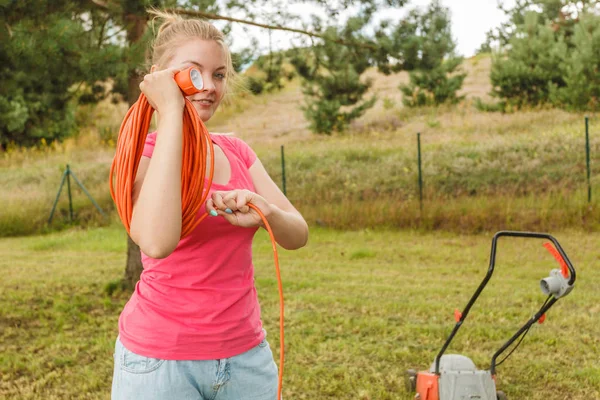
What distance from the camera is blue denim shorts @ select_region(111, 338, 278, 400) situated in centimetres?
159

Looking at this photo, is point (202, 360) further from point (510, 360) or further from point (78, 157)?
point (78, 157)

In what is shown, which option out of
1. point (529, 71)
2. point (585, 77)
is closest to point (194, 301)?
point (585, 77)

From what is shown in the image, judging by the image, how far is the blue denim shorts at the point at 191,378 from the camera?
5.20 ft

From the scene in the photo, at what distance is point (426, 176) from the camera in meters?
11.6

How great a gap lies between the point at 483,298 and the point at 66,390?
3.55m

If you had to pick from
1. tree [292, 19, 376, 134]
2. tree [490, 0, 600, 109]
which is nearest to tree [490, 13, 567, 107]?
tree [490, 0, 600, 109]

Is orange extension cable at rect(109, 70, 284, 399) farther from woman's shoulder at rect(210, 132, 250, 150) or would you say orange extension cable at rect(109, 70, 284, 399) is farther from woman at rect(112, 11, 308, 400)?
woman's shoulder at rect(210, 132, 250, 150)

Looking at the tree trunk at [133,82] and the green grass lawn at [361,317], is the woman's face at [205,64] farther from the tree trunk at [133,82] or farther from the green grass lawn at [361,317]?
the tree trunk at [133,82]

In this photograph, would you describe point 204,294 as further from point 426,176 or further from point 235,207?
point 426,176

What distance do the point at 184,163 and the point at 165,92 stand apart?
17 cm

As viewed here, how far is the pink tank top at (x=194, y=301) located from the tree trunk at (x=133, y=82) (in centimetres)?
407

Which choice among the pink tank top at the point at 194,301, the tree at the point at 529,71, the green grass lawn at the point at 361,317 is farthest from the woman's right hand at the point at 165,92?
the tree at the point at 529,71

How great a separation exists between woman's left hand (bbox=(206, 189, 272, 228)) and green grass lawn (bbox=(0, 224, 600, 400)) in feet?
8.32

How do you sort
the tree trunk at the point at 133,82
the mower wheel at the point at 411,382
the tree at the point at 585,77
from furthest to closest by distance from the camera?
the tree at the point at 585,77
the tree trunk at the point at 133,82
the mower wheel at the point at 411,382
